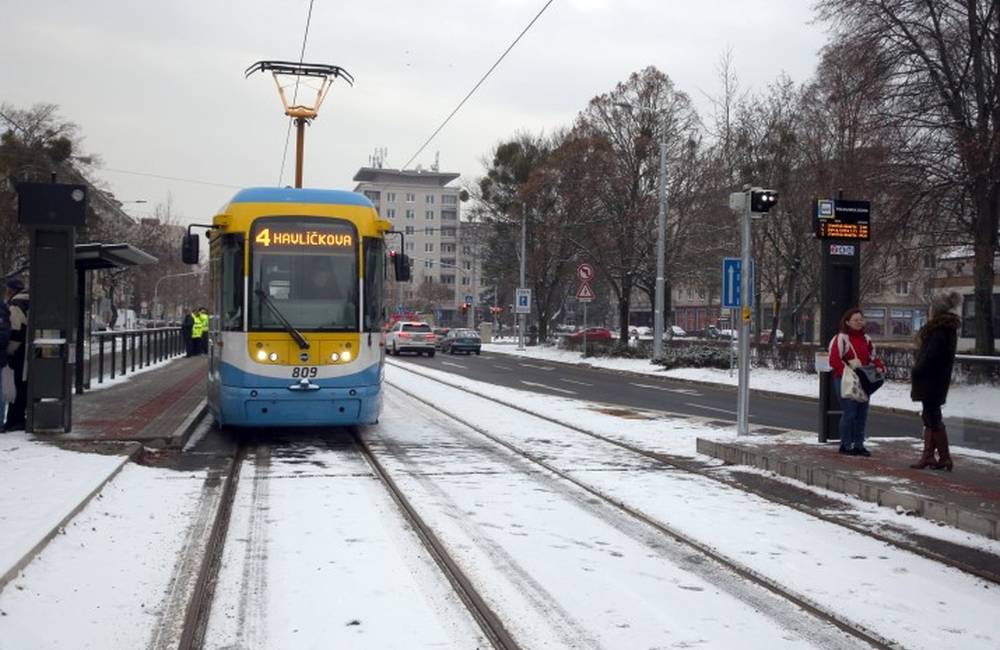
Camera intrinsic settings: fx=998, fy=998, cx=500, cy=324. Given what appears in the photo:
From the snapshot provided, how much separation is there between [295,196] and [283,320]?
1.63 metres

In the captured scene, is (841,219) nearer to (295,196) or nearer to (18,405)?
(295,196)

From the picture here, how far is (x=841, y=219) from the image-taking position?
12.9 m

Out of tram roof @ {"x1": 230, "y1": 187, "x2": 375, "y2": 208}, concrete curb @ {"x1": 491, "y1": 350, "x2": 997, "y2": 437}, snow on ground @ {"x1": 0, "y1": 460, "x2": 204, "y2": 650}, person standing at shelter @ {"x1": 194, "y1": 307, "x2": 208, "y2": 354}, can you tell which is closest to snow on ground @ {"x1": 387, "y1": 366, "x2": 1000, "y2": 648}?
snow on ground @ {"x1": 0, "y1": 460, "x2": 204, "y2": 650}

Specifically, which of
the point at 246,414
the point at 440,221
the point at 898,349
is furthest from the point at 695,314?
the point at 246,414

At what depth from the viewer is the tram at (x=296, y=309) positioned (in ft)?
39.8

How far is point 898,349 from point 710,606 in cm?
2178

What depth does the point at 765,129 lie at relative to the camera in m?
38.9

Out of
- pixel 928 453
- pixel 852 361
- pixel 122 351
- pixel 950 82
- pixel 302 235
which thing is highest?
pixel 950 82

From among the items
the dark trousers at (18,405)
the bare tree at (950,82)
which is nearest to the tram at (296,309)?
the dark trousers at (18,405)

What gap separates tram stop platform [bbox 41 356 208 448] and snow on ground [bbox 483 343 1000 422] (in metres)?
11.8

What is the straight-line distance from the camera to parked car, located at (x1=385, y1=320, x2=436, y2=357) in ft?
152

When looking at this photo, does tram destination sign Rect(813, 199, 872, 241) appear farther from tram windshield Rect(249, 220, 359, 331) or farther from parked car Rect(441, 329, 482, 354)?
parked car Rect(441, 329, 482, 354)

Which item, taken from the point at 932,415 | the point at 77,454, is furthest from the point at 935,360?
the point at 77,454

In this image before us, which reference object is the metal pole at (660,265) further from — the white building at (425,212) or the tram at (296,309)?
the white building at (425,212)
